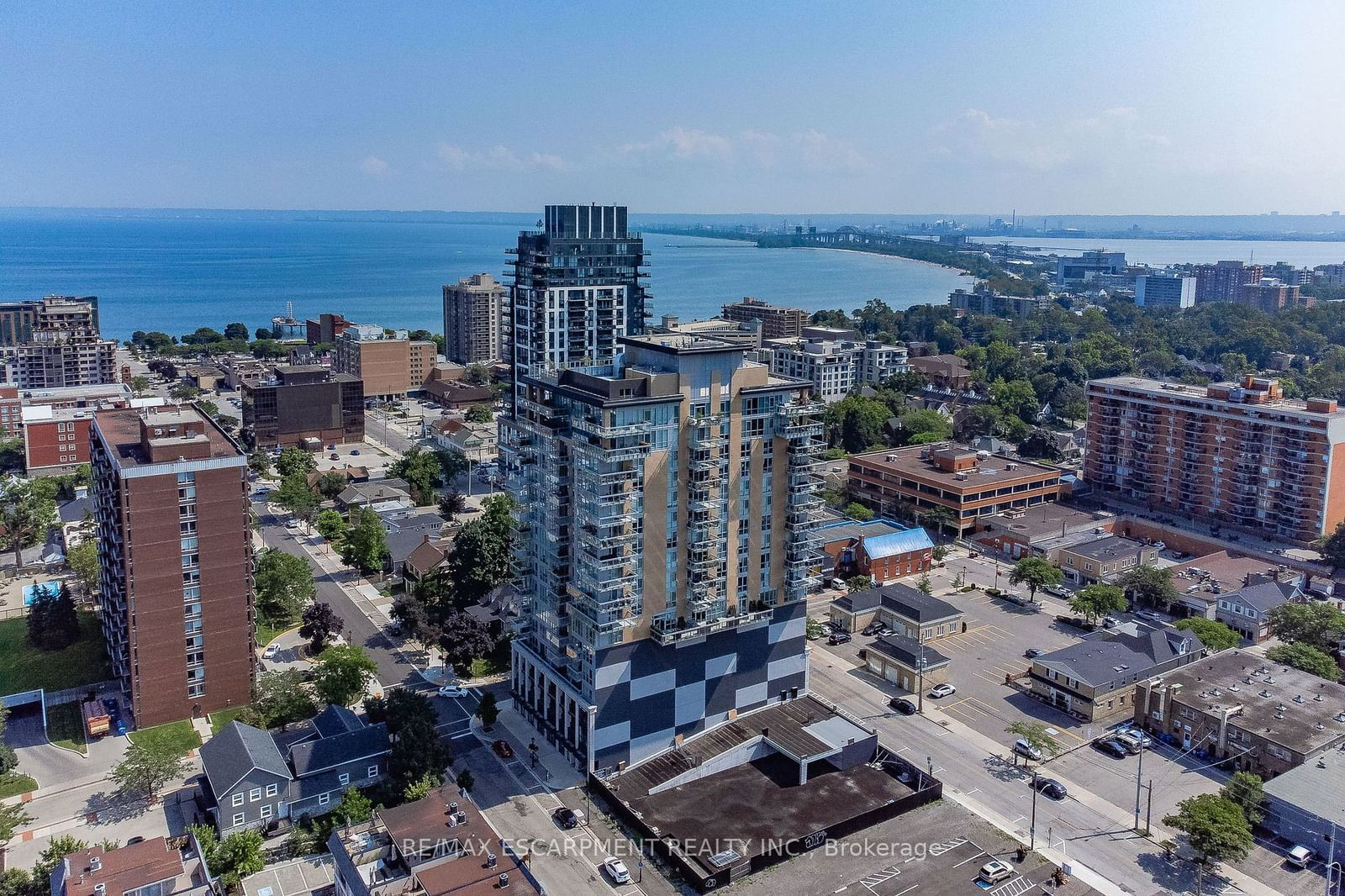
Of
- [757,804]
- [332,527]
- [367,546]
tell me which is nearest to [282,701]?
[367,546]

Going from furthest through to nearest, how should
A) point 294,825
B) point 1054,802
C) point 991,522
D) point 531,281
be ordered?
point 531,281
point 991,522
point 1054,802
point 294,825

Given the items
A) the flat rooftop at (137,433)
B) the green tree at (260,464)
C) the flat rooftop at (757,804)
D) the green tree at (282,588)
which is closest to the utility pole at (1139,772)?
the flat rooftop at (757,804)

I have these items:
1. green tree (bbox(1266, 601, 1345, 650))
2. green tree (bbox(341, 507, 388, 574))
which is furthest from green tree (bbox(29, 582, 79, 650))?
green tree (bbox(1266, 601, 1345, 650))

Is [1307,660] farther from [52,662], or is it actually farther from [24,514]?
[24,514]

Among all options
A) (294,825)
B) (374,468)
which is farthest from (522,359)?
(294,825)

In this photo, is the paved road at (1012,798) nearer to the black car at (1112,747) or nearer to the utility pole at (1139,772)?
the utility pole at (1139,772)

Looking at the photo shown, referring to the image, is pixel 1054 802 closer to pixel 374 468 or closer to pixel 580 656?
pixel 580 656
